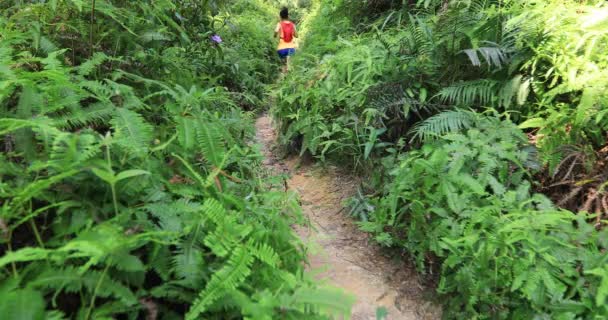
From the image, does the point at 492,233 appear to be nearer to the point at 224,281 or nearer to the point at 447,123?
the point at 447,123

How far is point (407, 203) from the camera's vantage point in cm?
321

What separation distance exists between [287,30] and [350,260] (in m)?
7.44

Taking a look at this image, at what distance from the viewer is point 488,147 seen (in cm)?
307

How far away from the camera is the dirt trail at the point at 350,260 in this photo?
2.77 m

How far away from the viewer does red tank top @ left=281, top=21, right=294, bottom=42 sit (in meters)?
9.35

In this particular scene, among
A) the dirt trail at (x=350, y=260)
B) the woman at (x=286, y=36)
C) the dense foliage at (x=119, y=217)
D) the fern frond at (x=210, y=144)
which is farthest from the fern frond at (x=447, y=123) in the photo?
the woman at (x=286, y=36)

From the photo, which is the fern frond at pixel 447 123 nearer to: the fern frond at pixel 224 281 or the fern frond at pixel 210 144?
the fern frond at pixel 210 144

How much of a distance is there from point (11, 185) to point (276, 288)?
120 cm

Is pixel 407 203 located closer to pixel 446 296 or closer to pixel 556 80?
pixel 446 296

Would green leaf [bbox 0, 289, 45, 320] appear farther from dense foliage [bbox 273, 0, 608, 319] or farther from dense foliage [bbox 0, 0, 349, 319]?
dense foliage [bbox 273, 0, 608, 319]

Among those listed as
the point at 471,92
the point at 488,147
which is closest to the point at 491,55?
the point at 471,92

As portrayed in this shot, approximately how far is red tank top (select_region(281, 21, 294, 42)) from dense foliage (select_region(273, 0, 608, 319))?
4.77m

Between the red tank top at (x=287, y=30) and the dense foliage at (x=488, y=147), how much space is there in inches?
188

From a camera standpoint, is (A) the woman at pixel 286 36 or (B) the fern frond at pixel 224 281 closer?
(B) the fern frond at pixel 224 281
